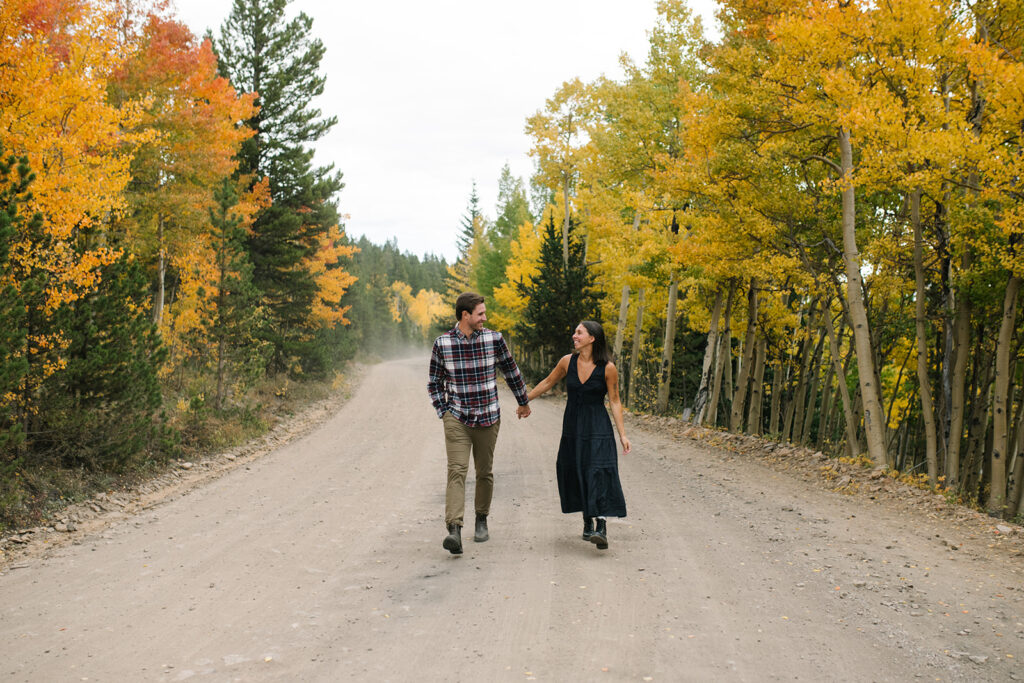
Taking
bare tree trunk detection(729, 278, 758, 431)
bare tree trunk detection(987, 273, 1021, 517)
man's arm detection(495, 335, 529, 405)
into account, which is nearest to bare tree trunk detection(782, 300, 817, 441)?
bare tree trunk detection(729, 278, 758, 431)

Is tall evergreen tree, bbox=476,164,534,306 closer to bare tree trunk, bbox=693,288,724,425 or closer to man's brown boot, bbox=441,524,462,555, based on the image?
bare tree trunk, bbox=693,288,724,425

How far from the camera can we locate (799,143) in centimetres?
1223

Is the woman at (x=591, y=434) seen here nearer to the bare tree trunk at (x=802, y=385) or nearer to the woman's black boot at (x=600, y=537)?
the woman's black boot at (x=600, y=537)

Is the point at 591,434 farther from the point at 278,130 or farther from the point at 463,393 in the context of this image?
the point at 278,130

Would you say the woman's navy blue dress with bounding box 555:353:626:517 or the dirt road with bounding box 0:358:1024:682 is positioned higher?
the woman's navy blue dress with bounding box 555:353:626:517

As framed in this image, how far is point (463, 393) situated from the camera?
19.2 feet

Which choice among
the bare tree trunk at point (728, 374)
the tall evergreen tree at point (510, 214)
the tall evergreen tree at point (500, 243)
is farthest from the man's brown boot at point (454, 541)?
the tall evergreen tree at point (510, 214)

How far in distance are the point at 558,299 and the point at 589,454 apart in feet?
58.9

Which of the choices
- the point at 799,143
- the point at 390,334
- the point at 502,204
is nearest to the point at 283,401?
the point at 799,143

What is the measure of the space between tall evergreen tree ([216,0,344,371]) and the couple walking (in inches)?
654

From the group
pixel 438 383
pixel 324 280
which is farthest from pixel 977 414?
pixel 324 280

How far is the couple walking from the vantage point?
5.83m

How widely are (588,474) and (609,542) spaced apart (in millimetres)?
821

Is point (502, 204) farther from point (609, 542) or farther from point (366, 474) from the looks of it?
point (609, 542)
